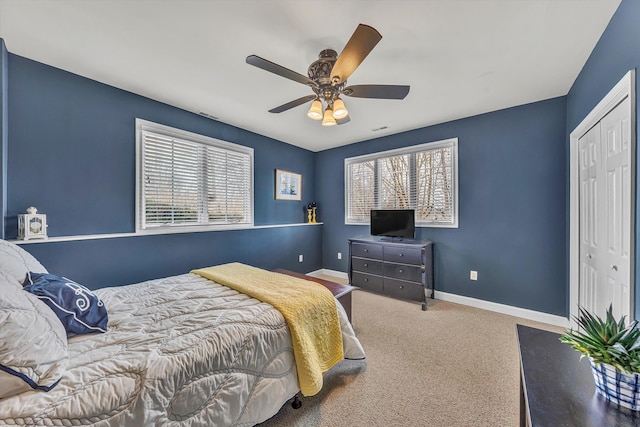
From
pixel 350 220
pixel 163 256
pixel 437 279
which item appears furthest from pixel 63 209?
pixel 437 279

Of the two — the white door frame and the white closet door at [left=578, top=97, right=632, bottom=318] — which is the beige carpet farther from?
the white closet door at [left=578, top=97, right=632, bottom=318]

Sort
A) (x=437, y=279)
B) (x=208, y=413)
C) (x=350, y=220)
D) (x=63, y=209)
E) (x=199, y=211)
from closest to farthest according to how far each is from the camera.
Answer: (x=208, y=413)
(x=63, y=209)
(x=199, y=211)
(x=437, y=279)
(x=350, y=220)

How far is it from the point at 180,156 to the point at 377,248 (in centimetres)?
295

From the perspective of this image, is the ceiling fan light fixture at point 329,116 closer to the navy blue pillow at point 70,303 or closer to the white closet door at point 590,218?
Answer: the navy blue pillow at point 70,303

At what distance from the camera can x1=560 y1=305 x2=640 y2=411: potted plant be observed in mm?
739

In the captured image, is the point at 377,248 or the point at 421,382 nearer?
the point at 421,382

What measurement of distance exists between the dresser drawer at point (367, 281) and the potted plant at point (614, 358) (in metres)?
Result: 2.84

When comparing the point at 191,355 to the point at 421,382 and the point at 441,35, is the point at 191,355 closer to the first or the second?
the point at 421,382

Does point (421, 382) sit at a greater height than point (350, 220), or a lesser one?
lesser

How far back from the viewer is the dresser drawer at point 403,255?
129 inches

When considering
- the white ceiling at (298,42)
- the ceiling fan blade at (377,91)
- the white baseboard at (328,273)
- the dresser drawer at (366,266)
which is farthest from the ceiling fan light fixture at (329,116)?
the white baseboard at (328,273)

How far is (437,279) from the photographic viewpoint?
3.62 metres

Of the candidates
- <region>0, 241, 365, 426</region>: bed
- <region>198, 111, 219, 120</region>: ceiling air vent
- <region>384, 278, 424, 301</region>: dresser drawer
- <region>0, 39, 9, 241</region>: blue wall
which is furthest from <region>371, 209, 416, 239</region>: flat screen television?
<region>0, 39, 9, 241</region>: blue wall

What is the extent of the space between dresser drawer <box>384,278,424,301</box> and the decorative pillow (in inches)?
128
